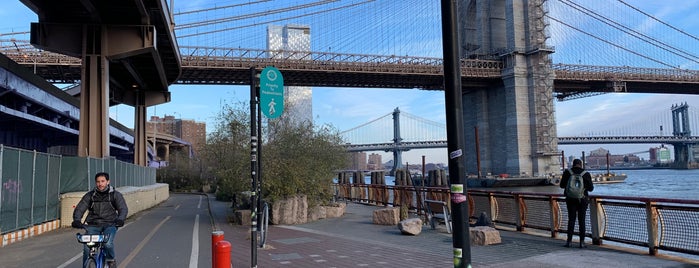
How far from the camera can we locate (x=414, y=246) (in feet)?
33.9

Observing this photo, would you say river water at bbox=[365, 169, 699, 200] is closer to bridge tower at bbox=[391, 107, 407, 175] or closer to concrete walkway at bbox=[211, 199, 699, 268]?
concrete walkway at bbox=[211, 199, 699, 268]

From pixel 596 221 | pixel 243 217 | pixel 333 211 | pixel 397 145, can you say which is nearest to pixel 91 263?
pixel 596 221

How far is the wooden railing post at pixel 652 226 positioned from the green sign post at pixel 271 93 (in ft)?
21.3

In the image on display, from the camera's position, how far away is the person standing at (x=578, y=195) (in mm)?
9258

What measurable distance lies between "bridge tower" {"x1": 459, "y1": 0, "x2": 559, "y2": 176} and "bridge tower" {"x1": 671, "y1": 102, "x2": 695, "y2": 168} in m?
49.7

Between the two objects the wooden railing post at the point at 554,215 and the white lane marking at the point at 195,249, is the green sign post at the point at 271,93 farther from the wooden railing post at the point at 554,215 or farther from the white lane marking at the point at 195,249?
the wooden railing post at the point at 554,215

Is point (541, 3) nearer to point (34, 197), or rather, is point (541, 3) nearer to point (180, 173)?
point (180, 173)

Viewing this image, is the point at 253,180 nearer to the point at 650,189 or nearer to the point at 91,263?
the point at 91,263

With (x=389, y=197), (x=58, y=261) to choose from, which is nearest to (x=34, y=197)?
(x=58, y=261)

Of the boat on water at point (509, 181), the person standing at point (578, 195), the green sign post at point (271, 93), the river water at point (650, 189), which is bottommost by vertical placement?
the river water at point (650, 189)

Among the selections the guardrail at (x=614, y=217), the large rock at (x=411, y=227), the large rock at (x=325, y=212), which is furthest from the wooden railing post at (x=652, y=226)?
the large rock at (x=325, y=212)

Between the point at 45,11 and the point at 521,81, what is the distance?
55.4m

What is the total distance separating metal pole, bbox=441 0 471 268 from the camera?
4617 millimetres

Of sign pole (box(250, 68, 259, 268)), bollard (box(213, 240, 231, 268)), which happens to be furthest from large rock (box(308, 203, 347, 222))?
bollard (box(213, 240, 231, 268))
